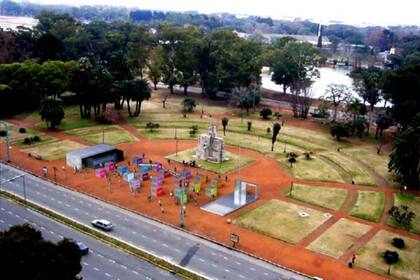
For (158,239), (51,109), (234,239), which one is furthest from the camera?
(51,109)

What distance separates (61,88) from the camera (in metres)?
133

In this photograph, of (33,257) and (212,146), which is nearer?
(33,257)

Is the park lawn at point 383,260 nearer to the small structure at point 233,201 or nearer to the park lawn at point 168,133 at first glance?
the small structure at point 233,201

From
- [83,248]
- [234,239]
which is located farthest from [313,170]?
[83,248]

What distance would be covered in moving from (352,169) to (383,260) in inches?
1447

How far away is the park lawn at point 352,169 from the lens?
9194 cm

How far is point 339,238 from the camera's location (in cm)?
6900

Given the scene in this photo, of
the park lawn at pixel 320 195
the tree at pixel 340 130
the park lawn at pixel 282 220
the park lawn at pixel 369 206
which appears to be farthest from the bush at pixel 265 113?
the park lawn at pixel 282 220

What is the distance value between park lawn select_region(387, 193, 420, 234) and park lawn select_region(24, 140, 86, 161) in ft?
221

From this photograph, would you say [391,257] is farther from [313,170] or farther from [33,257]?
[33,257]

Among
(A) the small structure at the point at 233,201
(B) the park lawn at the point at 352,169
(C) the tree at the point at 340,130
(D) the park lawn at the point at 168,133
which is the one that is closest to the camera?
(A) the small structure at the point at 233,201

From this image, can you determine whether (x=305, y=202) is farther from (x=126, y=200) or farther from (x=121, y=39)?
(x=121, y=39)

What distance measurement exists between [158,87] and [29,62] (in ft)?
176

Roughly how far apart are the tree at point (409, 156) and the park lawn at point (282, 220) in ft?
74.3
